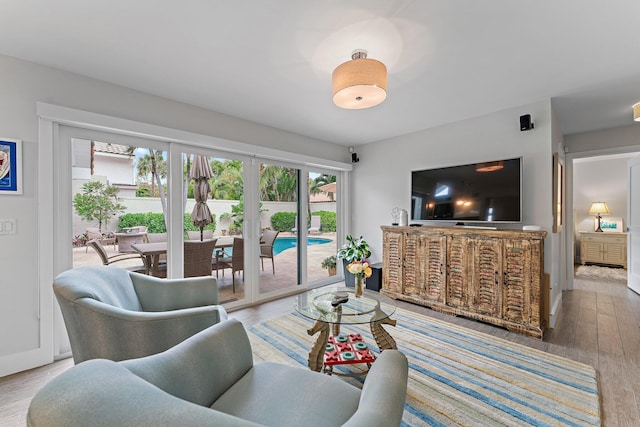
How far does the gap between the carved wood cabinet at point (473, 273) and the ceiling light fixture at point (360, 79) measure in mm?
2058

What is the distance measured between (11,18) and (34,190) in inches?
48.8

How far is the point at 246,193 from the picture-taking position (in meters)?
3.74

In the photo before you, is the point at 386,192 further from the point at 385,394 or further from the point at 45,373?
the point at 45,373

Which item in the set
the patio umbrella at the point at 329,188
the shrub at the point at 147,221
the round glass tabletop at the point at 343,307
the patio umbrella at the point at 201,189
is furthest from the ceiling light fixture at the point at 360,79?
the patio umbrella at the point at 329,188

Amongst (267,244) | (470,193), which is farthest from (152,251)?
(470,193)

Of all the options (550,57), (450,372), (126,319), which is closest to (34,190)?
(126,319)

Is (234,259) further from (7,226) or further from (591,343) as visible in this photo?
(591,343)

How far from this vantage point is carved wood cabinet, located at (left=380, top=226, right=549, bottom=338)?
2.77 meters

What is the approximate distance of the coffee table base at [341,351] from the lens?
6.32 ft

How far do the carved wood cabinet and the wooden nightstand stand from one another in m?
4.73

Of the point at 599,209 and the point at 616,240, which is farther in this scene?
the point at 599,209

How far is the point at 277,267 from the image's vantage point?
419 centimetres

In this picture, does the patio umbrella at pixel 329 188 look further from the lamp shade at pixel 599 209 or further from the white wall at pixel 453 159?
the lamp shade at pixel 599 209

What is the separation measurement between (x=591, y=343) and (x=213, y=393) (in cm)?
337
